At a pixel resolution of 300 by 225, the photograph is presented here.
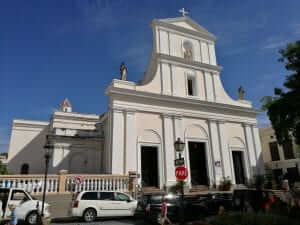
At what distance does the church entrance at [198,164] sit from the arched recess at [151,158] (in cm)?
363

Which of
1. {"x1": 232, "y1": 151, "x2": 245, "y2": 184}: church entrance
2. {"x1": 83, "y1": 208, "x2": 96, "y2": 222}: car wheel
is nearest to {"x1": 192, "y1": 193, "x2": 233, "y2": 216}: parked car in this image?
{"x1": 83, "y1": 208, "x2": 96, "y2": 222}: car wheel

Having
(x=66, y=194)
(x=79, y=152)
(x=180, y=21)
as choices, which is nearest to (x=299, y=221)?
(x=66, y=194)

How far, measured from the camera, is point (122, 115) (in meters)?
19.7

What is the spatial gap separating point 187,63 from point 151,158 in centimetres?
1044

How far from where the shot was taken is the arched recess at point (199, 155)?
21.8 meters

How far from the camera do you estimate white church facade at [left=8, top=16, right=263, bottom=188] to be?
1969cm

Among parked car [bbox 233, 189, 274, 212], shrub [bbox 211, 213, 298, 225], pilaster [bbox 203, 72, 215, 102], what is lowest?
shrub [bbox 211, 213, 298, 225]

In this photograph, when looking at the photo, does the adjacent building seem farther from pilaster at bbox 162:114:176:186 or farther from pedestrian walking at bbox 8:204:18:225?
pedestrian walking at bbox 8:204:18:225

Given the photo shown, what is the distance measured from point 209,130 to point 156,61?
8.67 metres

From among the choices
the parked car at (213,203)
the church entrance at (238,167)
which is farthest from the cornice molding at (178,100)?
the parked car at (213,203)

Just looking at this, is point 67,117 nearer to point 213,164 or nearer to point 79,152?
point 79,152

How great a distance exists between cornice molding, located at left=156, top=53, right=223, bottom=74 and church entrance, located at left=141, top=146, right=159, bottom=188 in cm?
885

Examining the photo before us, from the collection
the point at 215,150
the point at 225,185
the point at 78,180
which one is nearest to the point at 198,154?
the point at 215,150

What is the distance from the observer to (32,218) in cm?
998
